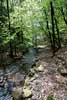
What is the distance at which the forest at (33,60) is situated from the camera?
9.35 m

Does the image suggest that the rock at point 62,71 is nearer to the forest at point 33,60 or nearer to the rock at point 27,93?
the forest at point 33,60

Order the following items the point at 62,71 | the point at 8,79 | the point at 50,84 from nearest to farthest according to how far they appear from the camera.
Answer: the point at 50,84 → the point at 62,71 → the point at 8,79

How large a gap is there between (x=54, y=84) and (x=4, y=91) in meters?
3.45

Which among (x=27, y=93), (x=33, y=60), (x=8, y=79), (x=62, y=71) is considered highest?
(x=62, y=71)

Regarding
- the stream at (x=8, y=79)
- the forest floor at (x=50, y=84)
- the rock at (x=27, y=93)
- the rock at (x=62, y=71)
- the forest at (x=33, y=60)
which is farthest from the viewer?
the rock at (x=62, y=71)

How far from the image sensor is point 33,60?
2059 cm

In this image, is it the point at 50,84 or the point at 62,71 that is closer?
the point at 50,84

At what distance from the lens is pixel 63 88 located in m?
8.87

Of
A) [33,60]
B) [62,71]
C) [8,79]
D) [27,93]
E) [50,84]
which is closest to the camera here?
[27,93]

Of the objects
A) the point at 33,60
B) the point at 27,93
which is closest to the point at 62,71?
the point at 27,93

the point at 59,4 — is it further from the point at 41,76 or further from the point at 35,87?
the point at 35,87

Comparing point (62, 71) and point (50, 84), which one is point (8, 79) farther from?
point (50, 84)

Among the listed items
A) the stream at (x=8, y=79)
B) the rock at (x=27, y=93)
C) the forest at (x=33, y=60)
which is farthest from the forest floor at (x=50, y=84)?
the stream at (x=8, y=79)

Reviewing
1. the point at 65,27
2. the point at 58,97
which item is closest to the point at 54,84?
the point at 58,97
